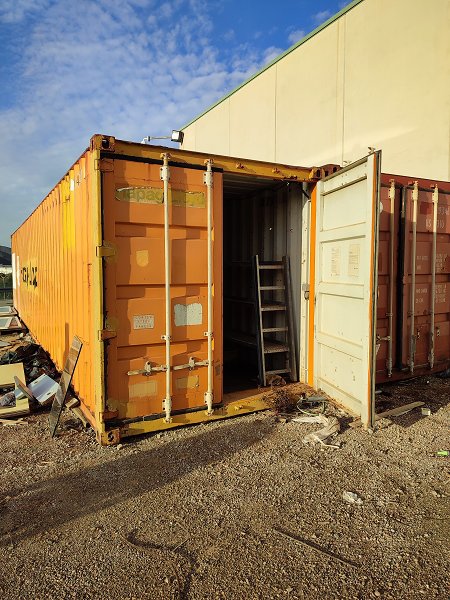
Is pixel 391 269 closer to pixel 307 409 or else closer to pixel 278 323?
pixel 278 323

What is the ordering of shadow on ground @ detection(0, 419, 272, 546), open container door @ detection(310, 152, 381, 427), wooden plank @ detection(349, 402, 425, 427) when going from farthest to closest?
wooden plank @ detection(349, 402, 425, 427)
open container door @ detection(310, 152, 381, 427)
shadow on ground @ detection(0, 419, 272, 546)

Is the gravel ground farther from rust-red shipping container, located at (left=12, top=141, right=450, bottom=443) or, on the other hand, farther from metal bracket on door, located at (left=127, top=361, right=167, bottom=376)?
metal bracket on door, located at (left=127, top=361, right=167, bottom=376)

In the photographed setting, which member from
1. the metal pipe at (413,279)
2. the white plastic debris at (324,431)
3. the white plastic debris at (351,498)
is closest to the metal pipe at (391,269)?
the metal pipe at (413,279)

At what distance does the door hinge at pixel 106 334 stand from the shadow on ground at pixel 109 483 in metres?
1.15

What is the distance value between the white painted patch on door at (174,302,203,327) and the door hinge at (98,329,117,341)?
68cm

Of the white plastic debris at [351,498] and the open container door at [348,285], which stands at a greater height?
the open container door at [348,285]

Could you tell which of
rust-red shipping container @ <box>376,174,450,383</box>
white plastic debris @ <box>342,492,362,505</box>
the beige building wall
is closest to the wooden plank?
rust-red shipping container @ <box>376,174,450,383</box>

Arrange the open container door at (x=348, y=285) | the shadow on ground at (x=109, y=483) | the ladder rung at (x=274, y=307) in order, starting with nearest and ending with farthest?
the shadow on ground at (x=109, y=483) → the open container door at (x=348, y=285) → the ladder rung at (x=274, y=307)

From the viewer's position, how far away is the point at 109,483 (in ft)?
10.8

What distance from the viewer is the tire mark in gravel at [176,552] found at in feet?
7.14

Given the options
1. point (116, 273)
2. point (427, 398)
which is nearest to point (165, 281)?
point (116, 273)

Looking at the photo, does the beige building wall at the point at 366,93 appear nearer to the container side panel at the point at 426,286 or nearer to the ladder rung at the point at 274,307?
the container side panel at the point at 426,286

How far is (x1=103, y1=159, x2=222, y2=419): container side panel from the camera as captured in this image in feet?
12.9

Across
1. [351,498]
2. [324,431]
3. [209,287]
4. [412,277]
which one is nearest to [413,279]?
[412,277]
